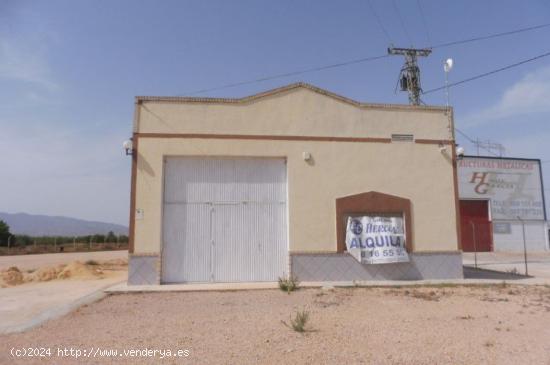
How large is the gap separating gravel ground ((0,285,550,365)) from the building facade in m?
21.0

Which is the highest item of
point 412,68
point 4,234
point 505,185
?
point 412,68

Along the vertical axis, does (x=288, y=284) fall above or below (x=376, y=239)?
below

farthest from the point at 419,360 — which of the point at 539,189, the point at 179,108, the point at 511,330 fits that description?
the point at 539,189

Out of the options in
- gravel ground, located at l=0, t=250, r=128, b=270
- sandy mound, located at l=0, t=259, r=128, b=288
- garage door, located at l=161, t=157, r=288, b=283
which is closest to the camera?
garage door, located at l=161, t=157, r=288, b=283

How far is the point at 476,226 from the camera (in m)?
30.9

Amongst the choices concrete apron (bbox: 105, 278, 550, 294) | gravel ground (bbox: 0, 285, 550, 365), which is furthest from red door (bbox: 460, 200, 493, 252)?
gravel ground (bbox: 0, 285, 550, 365)

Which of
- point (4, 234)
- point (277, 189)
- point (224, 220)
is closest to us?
point (224, 220)

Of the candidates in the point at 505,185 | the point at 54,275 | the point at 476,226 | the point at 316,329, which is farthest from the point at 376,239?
the point at 505,185

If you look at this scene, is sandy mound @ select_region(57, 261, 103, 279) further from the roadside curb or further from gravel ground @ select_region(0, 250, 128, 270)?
gravel ground @ select_region(0, 250, 128, 270)

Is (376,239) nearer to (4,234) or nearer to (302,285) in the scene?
(302,285)

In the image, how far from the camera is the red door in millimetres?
30516

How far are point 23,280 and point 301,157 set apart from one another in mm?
12017

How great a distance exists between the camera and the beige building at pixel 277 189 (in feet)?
45.3

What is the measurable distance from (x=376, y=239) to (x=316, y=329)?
7.21 m
